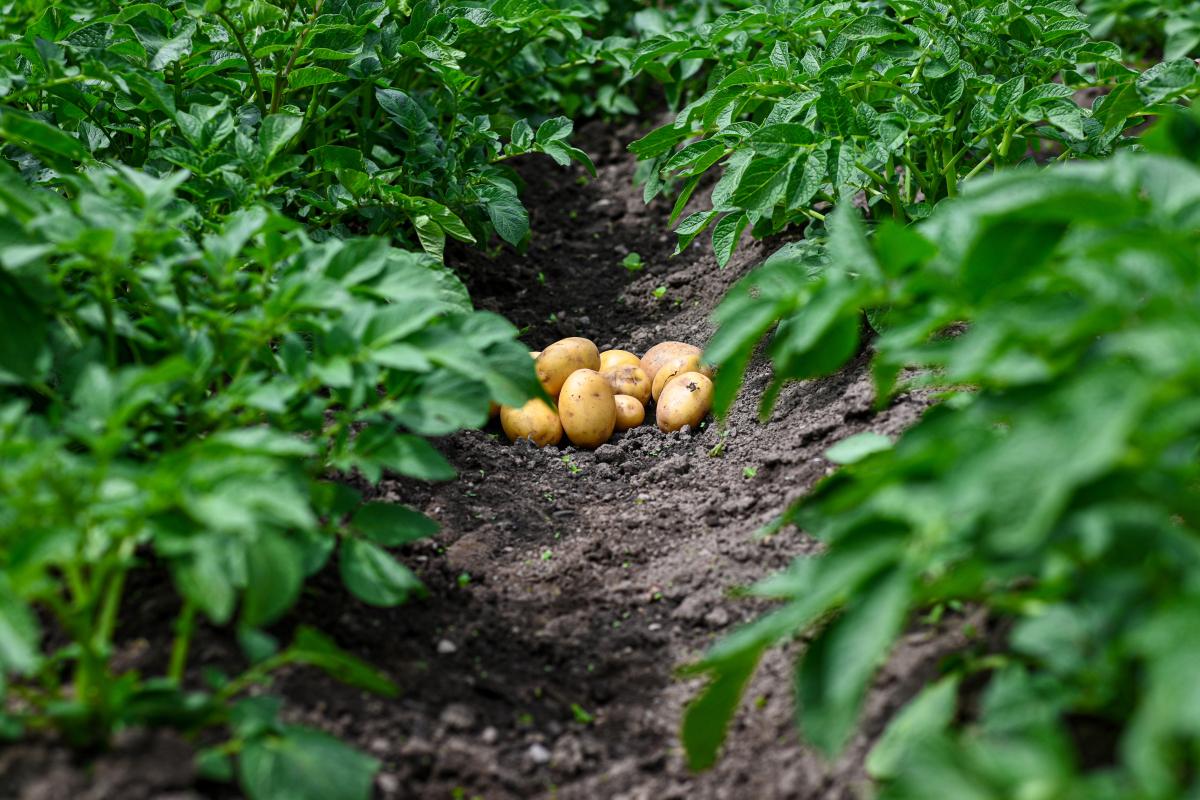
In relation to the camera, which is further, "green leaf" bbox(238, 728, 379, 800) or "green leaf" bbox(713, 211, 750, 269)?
"green leaf" bbox(713, 211, 750, 269)

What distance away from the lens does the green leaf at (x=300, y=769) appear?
1110mm

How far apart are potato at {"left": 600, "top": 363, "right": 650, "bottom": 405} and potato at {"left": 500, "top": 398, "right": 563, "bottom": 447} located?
0.20 m

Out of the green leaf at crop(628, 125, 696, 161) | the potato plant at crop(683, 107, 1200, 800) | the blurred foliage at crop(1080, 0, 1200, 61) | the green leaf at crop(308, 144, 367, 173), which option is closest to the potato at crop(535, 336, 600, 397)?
the green leaf at crop(628, 125, 696, 161)

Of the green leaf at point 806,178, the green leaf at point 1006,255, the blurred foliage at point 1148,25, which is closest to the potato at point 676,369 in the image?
the green leaf at point 806,178

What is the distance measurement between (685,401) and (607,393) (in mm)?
216

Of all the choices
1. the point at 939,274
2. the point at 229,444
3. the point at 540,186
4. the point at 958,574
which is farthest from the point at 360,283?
the point at 540,186

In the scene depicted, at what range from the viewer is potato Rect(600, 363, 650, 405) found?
264 cm

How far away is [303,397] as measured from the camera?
148 cm

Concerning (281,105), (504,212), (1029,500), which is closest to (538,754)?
(1029,500)

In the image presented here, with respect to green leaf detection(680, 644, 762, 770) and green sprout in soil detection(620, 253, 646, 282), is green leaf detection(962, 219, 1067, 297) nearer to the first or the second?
green leaf detection(680, 644, 762, 770)

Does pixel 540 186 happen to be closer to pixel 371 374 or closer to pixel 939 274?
pixel 371 374

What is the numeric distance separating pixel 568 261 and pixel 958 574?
2.56 m

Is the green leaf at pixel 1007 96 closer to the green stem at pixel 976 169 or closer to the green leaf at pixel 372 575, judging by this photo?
the green stem at pixel 976 169

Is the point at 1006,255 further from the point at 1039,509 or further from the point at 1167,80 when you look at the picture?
the point at 1167,80
